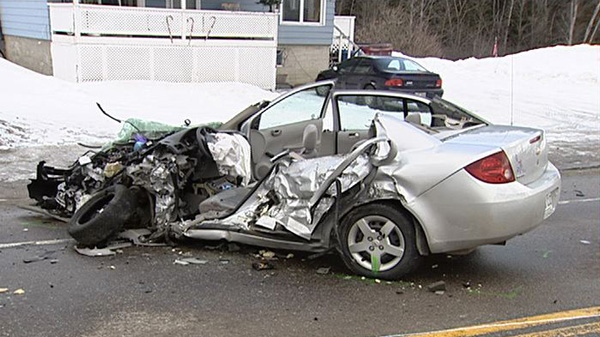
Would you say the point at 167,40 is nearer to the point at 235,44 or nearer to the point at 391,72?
the point at 235,44

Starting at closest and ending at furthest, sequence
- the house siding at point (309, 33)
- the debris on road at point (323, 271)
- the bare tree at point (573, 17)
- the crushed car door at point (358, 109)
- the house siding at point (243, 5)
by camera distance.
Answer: the debris on road at point (323, 271) → the crushed car door at point (358, 109) → the house siding at point (243, 5) → the house siding at point (309, 33) → the bare tree at point (573, 17)

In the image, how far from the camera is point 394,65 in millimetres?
18859

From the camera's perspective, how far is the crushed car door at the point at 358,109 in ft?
21.7

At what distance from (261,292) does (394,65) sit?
14.9 m

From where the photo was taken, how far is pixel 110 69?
57.0 ft

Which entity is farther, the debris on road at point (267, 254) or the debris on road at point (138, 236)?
the debris on road at point (138, 236)

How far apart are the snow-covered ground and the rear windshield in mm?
2328

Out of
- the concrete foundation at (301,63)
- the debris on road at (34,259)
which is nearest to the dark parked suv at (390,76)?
the concrete foundation at (301,63)

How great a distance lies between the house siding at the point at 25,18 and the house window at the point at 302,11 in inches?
310

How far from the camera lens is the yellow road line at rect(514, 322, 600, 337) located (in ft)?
14.0

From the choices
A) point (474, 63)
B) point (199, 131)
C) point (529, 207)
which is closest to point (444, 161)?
point (529, 207)

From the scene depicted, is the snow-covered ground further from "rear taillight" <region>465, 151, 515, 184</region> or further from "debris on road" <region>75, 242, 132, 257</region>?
"rear taillight" <region>465, 151, 515, 184</region>

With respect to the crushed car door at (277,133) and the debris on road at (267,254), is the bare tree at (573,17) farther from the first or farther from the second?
the debris on road at (267,254)

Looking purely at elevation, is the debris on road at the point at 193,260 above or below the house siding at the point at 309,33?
below
